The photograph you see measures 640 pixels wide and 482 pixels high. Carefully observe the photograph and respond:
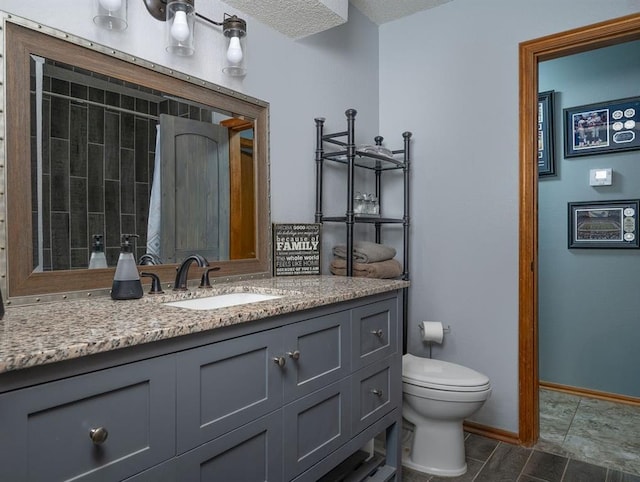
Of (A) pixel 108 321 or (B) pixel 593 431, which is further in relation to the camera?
(B) pixel 593 431

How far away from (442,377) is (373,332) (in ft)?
1.89

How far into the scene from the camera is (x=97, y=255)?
140 centimetres

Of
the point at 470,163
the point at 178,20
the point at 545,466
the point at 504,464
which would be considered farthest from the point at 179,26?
the point at 545,466

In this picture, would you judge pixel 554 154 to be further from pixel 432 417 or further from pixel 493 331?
pixel 432 417

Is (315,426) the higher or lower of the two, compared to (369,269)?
lower

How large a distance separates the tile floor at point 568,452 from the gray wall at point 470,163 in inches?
8.2

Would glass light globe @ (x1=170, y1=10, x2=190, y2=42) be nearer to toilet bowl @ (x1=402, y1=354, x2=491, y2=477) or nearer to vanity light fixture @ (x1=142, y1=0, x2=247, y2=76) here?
vanity light fixture @ (x1=142, y1=0, x2=247, y2=76)

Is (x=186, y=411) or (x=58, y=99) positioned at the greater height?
(x=58, y=99)

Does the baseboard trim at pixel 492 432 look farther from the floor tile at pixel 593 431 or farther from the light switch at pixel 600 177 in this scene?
the light switch at pixel 600 177

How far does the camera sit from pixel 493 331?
8.04 feet

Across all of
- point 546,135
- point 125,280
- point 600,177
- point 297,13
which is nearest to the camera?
point 125,280

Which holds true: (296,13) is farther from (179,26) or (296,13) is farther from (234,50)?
(179,26)

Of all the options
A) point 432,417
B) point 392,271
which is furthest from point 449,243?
point 432,417

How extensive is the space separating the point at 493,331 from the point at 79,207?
2.17 m
